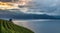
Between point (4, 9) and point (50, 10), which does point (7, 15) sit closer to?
point (4, 9)

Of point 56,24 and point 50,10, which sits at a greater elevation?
point 50,10

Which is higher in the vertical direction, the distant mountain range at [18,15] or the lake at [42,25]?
the distant mountain range at [18,15]

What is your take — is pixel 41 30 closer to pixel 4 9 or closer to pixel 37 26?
pixel 37 26

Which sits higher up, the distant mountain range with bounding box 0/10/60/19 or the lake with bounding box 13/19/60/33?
the distant mountain range with bounding box 0/10/60/19

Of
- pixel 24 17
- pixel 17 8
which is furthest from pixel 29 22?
pixel 17 8

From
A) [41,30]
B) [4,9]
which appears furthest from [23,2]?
[41,30]

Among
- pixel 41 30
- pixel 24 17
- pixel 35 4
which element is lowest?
pixel 41 30
